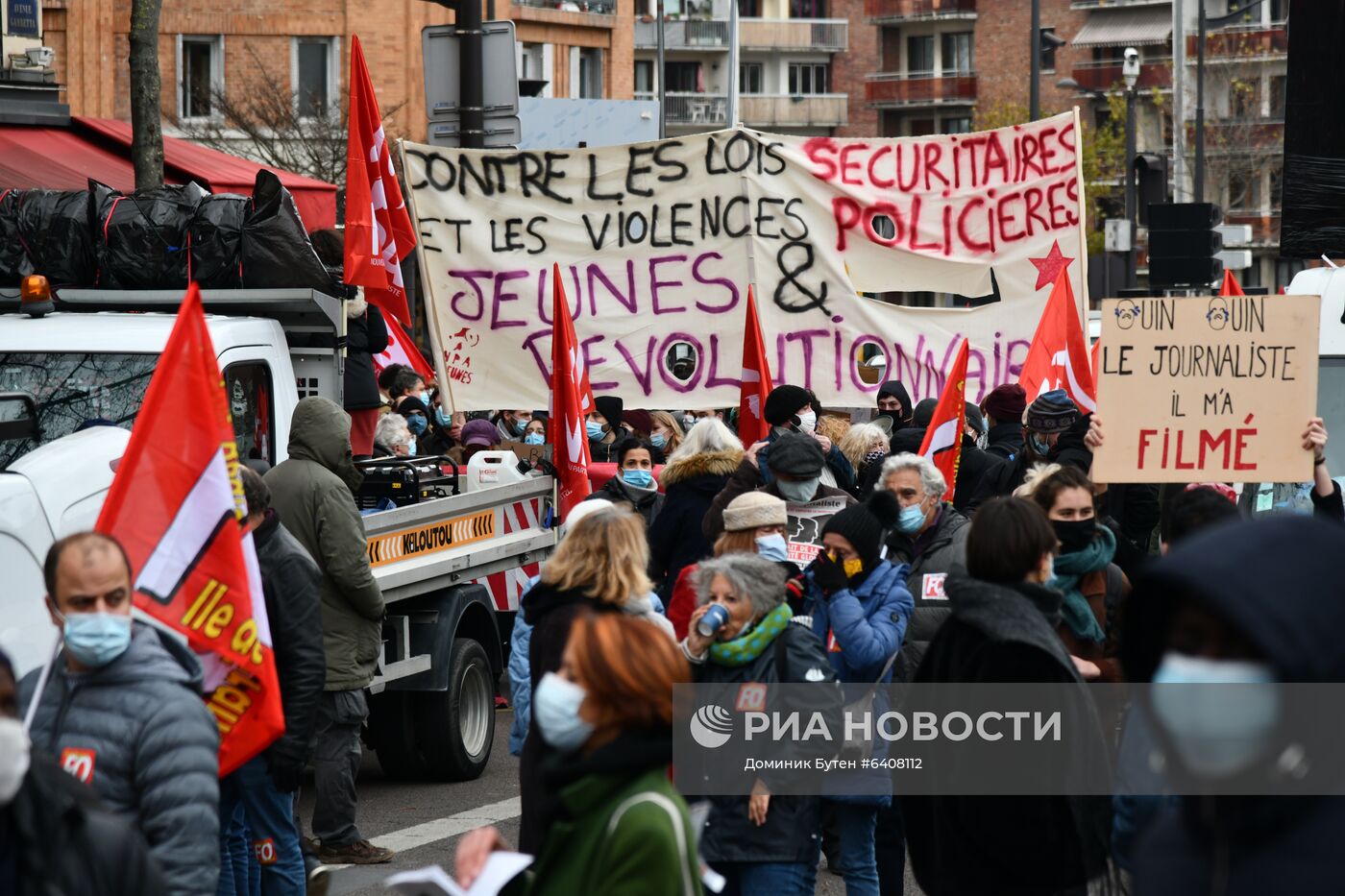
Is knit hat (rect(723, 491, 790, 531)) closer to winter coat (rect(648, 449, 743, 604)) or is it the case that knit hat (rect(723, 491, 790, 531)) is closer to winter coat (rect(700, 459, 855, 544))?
winter coat (rect(700, 459, 855, 544))

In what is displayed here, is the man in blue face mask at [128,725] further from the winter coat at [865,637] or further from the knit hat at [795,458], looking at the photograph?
the knit hat at [795,458]

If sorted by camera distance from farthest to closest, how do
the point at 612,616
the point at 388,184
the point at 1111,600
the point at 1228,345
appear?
the point at 388,184 → the point at 1228,345 → the point at 1111,600 → the point at 612,616

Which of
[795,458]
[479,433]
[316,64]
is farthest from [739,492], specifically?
[316,64]

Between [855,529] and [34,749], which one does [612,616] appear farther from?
[855,529]

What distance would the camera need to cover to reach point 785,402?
9.53 meters

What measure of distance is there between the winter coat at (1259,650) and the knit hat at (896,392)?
8986 mm

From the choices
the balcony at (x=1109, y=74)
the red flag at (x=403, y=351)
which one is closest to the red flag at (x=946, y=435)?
the red flag at (x=403, y=351)

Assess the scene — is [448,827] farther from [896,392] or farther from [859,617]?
[896,392]

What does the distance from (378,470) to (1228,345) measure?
4.09 metres

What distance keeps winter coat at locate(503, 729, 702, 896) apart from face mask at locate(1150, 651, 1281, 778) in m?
1.25

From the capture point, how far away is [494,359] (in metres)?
11.6

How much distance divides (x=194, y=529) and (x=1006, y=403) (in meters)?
6.14

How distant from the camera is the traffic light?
15.7 m

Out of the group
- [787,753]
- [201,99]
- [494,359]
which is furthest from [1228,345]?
[201,99]
